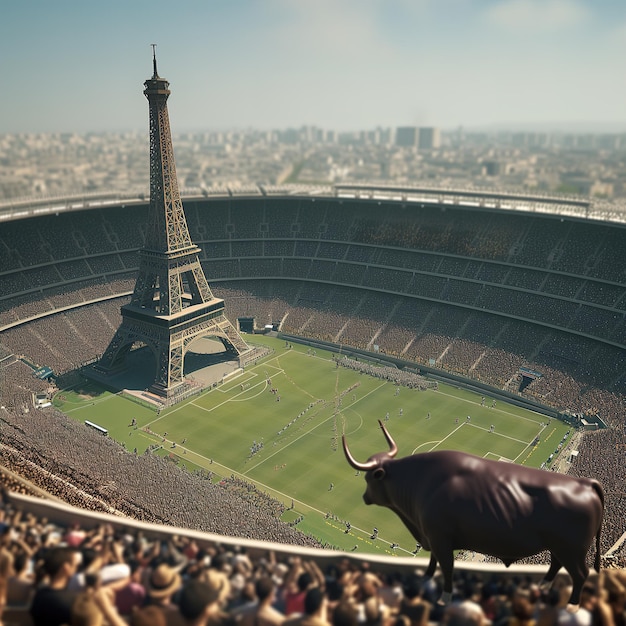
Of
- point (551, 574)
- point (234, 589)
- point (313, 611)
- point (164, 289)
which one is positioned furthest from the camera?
point (164, 289)

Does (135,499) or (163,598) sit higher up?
(163,598)

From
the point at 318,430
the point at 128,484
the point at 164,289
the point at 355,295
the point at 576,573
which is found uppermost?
the point at 576,573

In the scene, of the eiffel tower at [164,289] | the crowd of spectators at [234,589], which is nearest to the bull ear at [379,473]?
the crowd of spectators at [234,589]

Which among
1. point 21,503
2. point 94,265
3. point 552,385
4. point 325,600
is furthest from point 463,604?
point 94,265

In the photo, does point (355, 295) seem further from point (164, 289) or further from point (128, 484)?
point (128, 484)

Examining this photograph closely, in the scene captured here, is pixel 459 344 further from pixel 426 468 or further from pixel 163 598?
pixel 163 598

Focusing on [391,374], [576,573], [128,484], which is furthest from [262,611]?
[391,374]

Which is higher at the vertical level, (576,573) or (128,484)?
(576,573)
